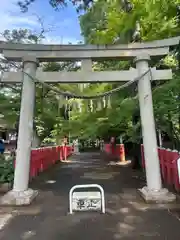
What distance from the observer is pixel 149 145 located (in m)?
6.63

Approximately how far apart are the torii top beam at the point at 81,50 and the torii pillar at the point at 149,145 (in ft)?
0.93

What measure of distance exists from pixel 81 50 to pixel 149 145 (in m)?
3.08

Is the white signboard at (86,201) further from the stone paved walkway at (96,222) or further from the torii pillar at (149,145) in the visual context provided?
the torii pillar at (149,145)

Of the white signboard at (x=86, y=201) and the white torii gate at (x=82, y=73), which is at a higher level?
the white torii gate at (x=82, y=73)

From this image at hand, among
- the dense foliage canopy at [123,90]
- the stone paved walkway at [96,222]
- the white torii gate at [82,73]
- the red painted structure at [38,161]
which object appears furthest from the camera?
the red painted structure at [38,161]

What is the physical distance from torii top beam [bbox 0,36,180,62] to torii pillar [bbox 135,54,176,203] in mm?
284

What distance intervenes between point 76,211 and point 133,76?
374cm

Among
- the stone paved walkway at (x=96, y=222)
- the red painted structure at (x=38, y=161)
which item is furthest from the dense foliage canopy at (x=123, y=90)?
the stone paved walkway at (x=96, y=222)

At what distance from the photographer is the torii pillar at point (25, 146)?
20.7ft

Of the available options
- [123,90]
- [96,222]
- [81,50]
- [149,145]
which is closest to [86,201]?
[96,222]

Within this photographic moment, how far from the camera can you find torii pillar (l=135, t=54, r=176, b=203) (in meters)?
6.21

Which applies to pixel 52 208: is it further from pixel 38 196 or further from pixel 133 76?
pixel 133 76

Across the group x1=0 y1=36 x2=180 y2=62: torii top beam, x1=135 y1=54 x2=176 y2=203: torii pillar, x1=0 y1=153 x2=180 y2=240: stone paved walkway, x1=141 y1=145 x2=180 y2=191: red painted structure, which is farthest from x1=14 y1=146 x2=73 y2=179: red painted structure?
x1=135 y1=54 x2=176 y2=203: torii pillar

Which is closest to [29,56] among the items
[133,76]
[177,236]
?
[133,76]
